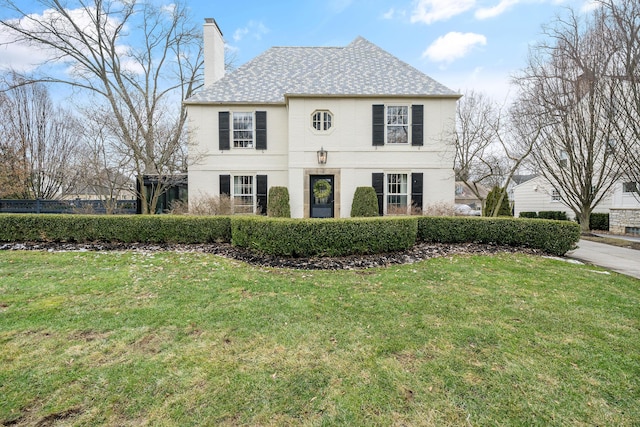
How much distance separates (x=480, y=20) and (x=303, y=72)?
7.13 m

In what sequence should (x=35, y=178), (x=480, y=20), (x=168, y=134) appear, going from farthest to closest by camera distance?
(x=35, y=178)
(x=168, y=134)
(x=480, y=20)

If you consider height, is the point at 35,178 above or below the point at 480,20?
below

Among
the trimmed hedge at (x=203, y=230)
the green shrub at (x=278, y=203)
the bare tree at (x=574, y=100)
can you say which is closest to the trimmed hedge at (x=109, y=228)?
the trimmed hedge at (x=203, y=230)

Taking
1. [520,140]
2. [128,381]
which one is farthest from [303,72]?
[128,381]

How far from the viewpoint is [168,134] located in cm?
1123

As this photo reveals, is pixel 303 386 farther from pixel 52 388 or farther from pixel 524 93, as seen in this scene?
pixel 524 93

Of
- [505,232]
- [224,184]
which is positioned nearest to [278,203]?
[224,184]

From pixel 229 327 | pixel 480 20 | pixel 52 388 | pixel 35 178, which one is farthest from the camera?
pixel 35 178

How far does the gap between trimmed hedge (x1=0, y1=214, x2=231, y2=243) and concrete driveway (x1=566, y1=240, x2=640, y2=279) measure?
921cm

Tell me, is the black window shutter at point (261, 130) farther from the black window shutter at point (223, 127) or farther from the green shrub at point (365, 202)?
the green shrub at point (365, 202)

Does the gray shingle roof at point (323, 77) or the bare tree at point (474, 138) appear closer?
the bare tree at point (474, 138)

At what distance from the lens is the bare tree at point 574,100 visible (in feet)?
31.5

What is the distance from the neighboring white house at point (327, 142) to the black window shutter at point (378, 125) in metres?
0.04

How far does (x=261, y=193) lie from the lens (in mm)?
11922
